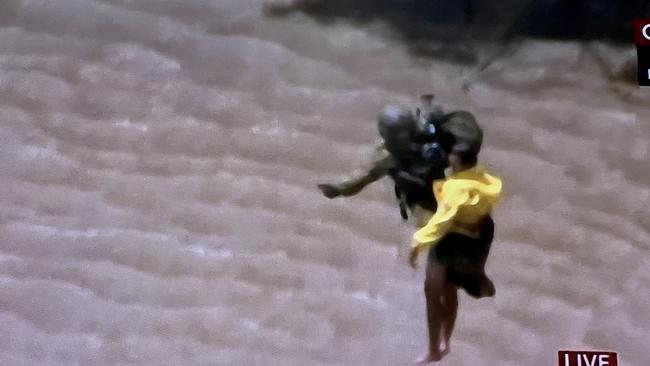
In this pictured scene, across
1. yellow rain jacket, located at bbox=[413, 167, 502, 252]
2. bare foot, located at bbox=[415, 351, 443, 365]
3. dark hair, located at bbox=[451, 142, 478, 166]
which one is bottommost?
bare foot, located at bbox=[415, 351, 443, 365]

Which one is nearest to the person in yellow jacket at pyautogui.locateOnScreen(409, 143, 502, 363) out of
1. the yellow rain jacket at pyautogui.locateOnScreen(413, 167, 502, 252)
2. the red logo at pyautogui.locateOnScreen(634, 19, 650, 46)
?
the yellow rain jacket at pyautogui.locateOnScreen(413, 167, 502, 252)

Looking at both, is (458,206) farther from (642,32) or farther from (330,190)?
(642,32)

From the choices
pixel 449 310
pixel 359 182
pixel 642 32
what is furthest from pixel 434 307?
pixel 642 32

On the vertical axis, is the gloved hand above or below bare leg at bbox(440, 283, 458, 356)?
above

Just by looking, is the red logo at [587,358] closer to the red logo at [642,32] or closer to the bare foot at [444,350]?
the bare foot at [444,350]

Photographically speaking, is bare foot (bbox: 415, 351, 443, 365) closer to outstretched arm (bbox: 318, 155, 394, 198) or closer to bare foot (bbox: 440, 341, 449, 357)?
bare foot (bbox: 440, 341, 449, 357)

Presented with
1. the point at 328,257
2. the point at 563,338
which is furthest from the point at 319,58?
the point at 563,338

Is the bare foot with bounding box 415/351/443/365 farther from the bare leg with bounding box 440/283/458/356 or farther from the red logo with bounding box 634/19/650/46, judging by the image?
the red logo with bounding box 634/19/650/46

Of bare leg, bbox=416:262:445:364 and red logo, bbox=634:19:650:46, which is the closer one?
bare leg, bbox=416:262:445:364

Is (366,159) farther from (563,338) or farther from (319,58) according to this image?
(563,338)
